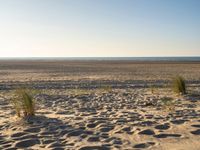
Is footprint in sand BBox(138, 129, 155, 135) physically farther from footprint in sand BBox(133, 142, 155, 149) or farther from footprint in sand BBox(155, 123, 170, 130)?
footprint in sand BBox(133, 142, 155, 149)

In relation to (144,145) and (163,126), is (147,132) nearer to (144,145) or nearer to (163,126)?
(163,126)

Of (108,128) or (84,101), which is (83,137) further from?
(84,101)

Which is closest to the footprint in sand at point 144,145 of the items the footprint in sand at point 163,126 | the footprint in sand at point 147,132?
the footprint in sand at point 147,132

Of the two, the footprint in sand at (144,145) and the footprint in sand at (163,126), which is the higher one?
the footprint in sand at (163,126)

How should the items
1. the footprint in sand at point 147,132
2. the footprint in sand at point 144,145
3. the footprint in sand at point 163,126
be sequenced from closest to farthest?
1. the footprint in sand at point 144,145
2. the footprint in sand at point 147,132
3. the footprint in sand at point 163,126

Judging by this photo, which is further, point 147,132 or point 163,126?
point 163,126

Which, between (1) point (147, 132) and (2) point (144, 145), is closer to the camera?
(2) point (144, 145)

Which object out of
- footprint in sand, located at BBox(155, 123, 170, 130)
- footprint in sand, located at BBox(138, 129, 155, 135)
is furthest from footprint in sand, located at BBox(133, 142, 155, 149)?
footprint in sand, located at BBox(155, 123, 170, 130)

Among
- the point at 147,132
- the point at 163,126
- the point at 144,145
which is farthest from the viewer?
the point at 163,126

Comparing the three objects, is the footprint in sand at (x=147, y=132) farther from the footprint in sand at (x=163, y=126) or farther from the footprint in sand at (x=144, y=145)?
the footprint in sand at (x=144, y=145)

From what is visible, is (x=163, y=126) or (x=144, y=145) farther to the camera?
(x=163, y=126)

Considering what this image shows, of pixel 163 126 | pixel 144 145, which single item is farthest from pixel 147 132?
pixel 144 145

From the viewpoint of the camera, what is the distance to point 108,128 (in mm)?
5816

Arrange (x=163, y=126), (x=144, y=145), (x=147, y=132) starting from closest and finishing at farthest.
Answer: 1. (x=144, y=145)
2. (x=147, y=132)
3. (x=163, y=126)
